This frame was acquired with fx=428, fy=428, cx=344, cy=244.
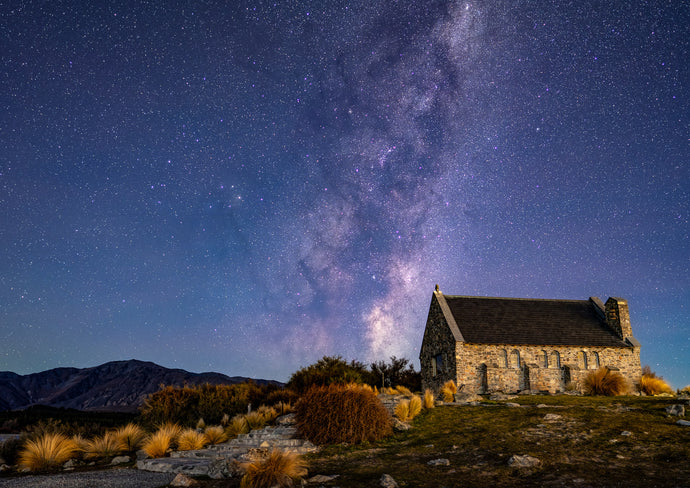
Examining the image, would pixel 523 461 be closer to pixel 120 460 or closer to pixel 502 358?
pixel 120 460

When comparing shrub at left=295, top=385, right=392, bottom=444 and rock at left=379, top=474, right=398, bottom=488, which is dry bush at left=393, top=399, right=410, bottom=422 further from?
rock at left=379, top=474, right=398, bottom=488

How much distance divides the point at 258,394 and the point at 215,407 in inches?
111

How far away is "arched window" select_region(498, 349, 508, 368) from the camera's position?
28.6 metres

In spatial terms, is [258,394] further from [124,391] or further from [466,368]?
[124,391]

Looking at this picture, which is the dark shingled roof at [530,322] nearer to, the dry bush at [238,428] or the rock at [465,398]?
the rock at [465,398]

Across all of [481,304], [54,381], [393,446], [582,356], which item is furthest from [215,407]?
[54,381]

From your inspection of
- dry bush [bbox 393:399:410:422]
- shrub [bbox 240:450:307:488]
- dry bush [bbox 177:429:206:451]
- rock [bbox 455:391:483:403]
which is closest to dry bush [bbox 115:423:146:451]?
dry bush [bbox 177:429:206:451]

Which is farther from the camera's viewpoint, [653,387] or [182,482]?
[653,387]

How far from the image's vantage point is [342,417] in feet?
44.3

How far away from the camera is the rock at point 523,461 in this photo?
8.42m

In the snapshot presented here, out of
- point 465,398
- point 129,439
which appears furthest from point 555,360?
point 129,439

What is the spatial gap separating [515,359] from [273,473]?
24.7m

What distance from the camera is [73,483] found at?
30.3 feet

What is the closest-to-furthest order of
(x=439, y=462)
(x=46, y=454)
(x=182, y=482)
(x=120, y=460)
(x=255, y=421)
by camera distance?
1. (x=182, y=482)
2. (x=439, y=462)
3. (x=46, y=454)
4. (x=120, y=460)
5. (x=255, y=421)
